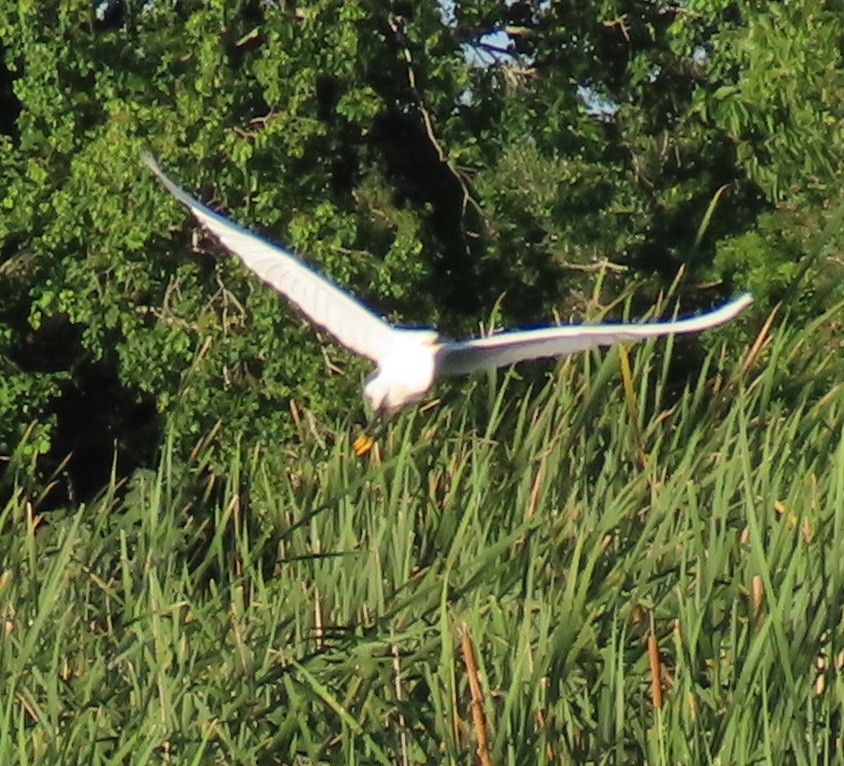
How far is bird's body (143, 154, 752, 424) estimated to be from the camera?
152 inches

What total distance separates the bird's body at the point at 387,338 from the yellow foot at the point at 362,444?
0.78 feet

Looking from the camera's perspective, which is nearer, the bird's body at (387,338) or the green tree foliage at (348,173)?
the bird's body at (387,338)

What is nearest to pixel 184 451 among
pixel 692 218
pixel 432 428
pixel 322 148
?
pixel 322 148

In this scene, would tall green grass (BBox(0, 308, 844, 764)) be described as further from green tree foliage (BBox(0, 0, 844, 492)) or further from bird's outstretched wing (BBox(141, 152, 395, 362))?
green tree foliage (BBox(0, 0, 844, 492))

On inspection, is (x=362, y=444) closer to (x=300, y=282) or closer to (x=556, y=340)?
(x=556, y=340)

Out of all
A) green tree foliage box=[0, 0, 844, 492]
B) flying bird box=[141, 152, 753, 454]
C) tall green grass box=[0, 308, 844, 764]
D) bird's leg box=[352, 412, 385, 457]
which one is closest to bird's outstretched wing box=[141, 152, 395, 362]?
flying bird box=[141, 152, 753, 454]

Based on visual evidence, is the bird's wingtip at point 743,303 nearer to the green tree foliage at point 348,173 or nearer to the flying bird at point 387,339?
the flying bird at point 387,339

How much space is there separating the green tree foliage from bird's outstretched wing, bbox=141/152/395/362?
299 cm

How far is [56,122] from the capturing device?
8727mm

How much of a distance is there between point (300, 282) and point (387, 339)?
0.27m

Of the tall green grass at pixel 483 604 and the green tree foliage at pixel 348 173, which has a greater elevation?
the green tree foliage at pixel 348 173

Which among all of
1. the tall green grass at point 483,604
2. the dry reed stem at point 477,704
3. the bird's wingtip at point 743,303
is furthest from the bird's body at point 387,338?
the dry reed stem at point 477,704

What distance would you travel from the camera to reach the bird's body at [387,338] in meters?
3.87

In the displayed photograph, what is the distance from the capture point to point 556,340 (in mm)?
3779
